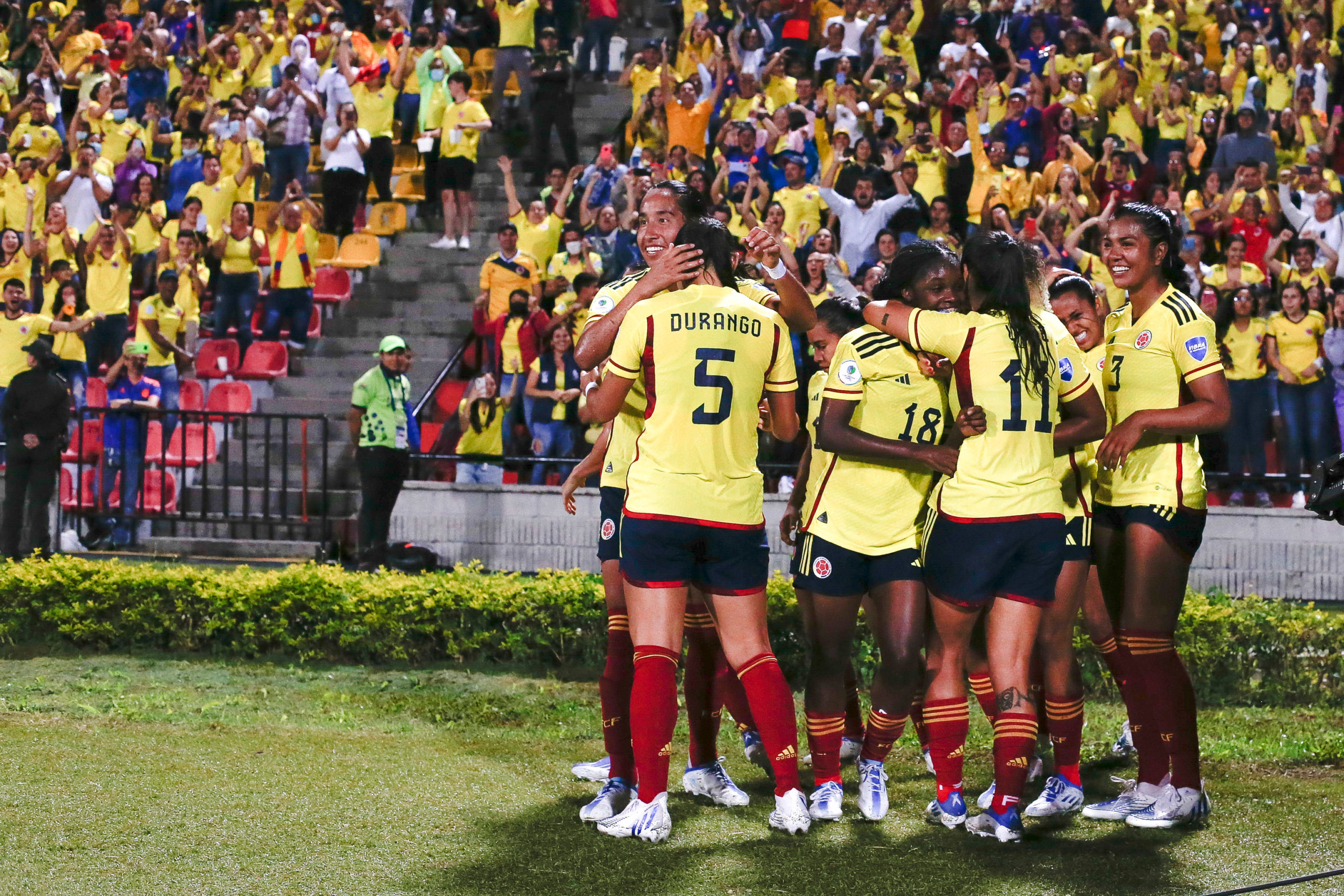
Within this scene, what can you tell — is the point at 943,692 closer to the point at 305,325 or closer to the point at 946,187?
the point at 946,187

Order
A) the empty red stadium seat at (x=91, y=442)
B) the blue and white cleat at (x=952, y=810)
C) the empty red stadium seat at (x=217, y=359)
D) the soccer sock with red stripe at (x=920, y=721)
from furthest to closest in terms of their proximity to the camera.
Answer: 1. the empty red stadium seat at (x=217, y=359)
2. the empty red stadium seat at (x=91, y=442)
3. the soccer sock with red stripe at (x=920, y=721)
4. the blue and white cleat at (x=952, y=810)

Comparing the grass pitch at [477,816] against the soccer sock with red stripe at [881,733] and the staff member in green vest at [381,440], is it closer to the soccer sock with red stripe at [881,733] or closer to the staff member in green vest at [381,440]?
the soccer sock with red stripe at [881,733]

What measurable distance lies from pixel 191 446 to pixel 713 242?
10.2 metres

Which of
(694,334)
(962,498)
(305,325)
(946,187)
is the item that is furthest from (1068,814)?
(305,325)

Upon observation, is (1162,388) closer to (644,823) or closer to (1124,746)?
(1124,746)

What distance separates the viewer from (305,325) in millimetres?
16188

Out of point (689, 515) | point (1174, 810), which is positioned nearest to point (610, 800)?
point (689, 515)

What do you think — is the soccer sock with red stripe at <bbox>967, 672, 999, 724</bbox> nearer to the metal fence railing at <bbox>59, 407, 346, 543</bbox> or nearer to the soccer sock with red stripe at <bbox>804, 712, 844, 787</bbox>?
the soccer sock with red stripe at <bbox>804, 712, 844, 787</bbox>

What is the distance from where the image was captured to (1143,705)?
5691 mm

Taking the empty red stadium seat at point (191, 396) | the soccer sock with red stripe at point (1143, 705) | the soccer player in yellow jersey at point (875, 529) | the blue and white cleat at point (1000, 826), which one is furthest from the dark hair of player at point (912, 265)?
the empty red stadium seat at point (191, 396)

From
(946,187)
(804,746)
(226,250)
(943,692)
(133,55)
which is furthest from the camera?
(133,55)

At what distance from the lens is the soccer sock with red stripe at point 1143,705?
222 inches

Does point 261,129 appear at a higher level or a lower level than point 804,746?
higher

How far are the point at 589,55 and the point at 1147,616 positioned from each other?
1458cm
